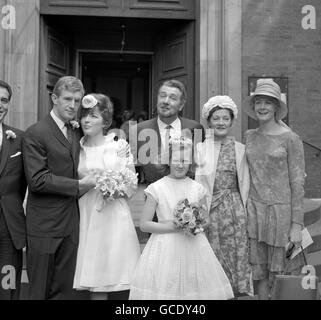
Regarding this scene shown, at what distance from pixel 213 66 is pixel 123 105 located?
→ 1029 cm

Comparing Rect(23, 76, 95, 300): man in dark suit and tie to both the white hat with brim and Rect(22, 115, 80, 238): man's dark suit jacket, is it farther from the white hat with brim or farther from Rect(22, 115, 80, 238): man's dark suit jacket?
the white hat with brim

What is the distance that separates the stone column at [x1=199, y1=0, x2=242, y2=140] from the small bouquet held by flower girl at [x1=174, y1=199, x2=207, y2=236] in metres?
4.94

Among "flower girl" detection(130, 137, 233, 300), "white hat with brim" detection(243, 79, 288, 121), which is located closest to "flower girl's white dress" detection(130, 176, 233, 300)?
"flower girl" detection(130, 137, 233, 300)

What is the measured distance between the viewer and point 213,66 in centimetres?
891

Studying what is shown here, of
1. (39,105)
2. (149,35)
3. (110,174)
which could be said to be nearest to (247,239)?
(110,174)

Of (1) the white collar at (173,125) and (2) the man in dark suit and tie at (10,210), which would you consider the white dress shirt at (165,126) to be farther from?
(2) the man in dark suit and tie at (10,210)

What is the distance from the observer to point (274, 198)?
430 centimetres

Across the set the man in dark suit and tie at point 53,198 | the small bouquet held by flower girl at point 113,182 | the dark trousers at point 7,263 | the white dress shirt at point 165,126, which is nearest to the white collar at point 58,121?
the man in dark suit and tie at point 53,198

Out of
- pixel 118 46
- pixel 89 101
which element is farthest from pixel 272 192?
pixel 118 46

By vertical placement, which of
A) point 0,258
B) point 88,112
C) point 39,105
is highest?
point 39,105

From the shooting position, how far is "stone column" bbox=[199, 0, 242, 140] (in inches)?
347

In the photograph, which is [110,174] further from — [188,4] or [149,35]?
[149,35]

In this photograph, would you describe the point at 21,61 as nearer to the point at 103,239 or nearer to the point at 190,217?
the point at 103,239

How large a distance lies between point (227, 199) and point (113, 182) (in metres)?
1.01
